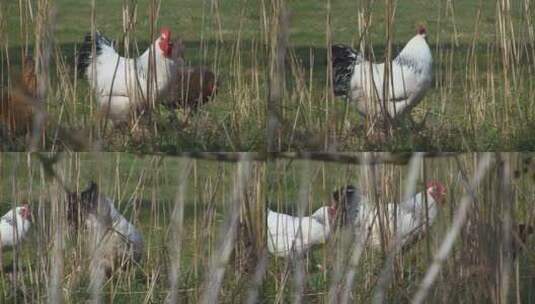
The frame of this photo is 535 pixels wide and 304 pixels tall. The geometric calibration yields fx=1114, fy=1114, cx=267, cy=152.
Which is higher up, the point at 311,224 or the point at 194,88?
the point at 194,88

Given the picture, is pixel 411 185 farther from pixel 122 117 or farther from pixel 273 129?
pixel 122 117

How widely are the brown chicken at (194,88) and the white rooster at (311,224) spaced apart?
0.22 metres

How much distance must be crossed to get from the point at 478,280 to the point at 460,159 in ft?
0.63

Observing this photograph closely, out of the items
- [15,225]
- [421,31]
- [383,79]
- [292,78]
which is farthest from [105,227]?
[421,31]

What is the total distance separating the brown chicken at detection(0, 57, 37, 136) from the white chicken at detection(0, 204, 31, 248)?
12cm

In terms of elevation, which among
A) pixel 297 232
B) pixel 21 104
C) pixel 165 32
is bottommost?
pixel 297 232

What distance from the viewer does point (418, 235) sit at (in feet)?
5.67

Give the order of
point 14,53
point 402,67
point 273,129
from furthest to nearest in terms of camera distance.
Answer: point 402,67
point 14,53
point 273,129

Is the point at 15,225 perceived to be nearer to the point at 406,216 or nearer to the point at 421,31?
the point at 406,216

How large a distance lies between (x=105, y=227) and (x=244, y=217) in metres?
0.22

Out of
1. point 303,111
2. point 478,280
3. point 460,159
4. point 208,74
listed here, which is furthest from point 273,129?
point 478,280

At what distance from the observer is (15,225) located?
1.75 meters

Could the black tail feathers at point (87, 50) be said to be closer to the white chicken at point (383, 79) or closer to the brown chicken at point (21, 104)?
the brown chicken at point (21, 104)

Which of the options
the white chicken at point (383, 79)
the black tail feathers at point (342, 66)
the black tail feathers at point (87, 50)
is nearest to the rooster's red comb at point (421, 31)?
the white chicken at point (383, 79)
